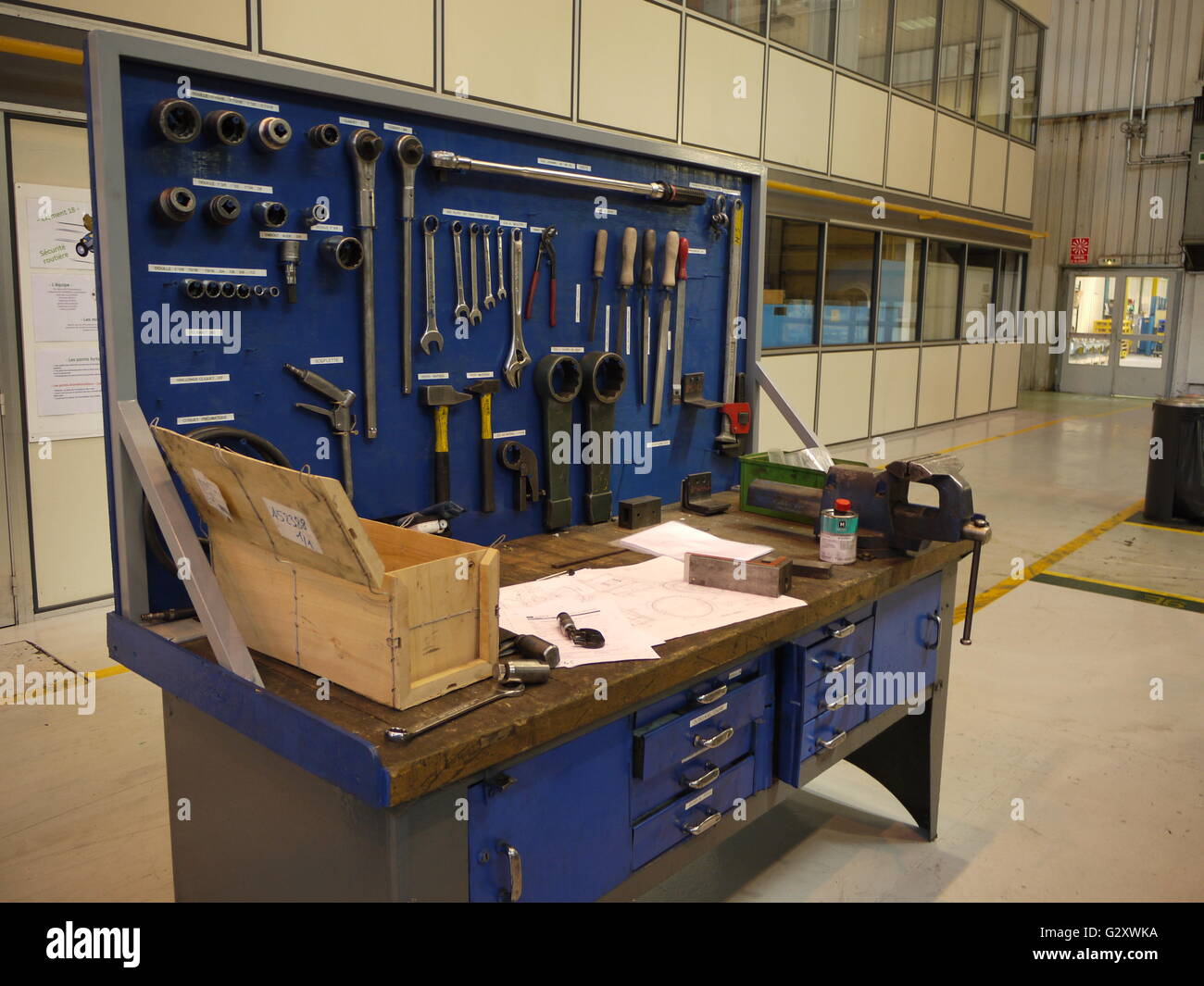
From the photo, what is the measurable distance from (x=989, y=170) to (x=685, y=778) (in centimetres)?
978

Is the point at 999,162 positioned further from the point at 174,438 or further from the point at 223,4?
the point at 174,438

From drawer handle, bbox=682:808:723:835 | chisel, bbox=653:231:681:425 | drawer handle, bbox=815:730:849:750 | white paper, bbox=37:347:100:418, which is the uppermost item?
chisel, bbox=653:231:681:425

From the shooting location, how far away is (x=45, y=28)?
3152 mm

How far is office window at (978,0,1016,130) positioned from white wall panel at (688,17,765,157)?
3.99 meters

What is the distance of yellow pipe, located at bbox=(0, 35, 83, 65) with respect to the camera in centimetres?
305

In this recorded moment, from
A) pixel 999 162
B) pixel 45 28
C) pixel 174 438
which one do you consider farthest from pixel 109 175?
pixel 999 162

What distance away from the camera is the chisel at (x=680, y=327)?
2.30 m

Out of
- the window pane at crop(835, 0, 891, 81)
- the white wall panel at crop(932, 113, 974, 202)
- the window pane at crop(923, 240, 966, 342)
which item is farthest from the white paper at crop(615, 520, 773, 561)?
the white wall panel at crop(932, 113, 974, 202)

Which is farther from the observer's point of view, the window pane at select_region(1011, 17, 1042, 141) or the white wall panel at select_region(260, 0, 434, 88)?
the window pane at select_region(1011, 17, 1042, 141)

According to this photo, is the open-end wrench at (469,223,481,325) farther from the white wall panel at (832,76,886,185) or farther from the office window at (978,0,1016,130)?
the office window at (978,0,1016,130)

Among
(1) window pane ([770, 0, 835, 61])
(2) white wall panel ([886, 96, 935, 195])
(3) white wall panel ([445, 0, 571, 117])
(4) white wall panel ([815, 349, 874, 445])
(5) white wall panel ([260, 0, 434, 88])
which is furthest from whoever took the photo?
(2) white wall panel ([886, 96, 935, 195])

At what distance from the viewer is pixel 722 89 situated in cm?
623

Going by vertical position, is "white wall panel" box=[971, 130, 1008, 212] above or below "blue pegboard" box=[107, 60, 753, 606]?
above
